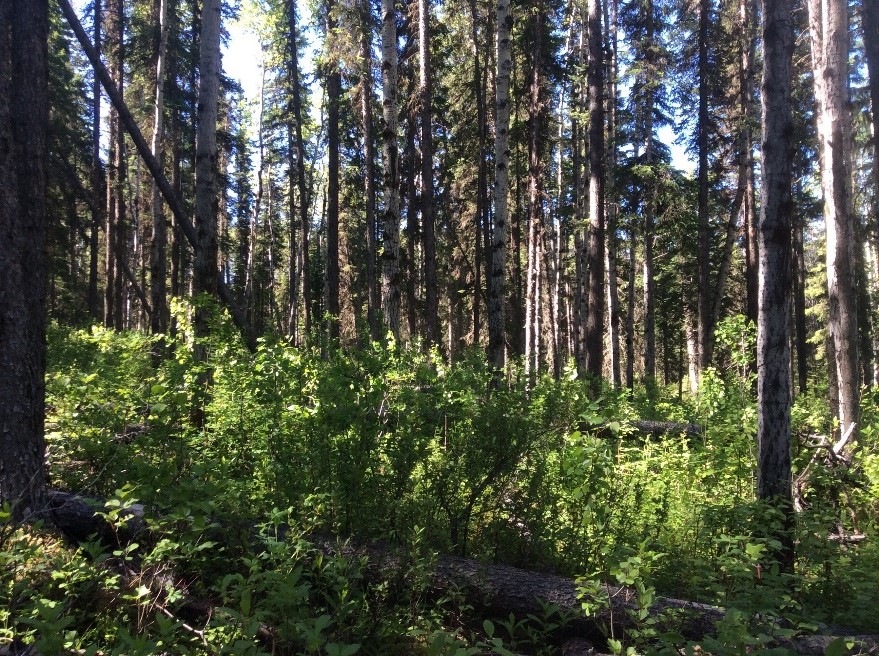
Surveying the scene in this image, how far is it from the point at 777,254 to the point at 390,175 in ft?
24.0

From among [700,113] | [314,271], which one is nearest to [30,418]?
[700,113]

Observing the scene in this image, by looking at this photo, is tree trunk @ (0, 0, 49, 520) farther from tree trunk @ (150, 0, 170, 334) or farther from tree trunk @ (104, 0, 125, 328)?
tree trunk @ (104, 0, 125, 328)

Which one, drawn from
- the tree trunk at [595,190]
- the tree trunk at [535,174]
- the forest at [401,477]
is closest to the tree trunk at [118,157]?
the forest at [401,477]

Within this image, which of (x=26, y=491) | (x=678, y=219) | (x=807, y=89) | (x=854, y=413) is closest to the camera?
(x=26, y=491)

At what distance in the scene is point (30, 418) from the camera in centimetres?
396

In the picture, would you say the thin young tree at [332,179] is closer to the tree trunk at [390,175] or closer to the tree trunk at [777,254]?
the tree trunk at [390,175]

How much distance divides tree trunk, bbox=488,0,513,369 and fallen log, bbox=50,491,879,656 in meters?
5.97

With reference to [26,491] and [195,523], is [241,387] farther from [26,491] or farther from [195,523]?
[195,523]

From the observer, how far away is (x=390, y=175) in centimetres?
1024

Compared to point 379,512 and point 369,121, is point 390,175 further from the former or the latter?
point 379,512

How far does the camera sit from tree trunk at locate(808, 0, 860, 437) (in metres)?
7.20

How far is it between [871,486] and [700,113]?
14001 mm

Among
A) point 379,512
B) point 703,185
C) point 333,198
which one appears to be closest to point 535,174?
point 703,185

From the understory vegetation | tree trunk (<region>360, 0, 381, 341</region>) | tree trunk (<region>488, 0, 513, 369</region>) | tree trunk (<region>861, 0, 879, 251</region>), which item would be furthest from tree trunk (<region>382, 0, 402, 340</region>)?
tree trunk (<region>861, 0, 879, 251</region>)
